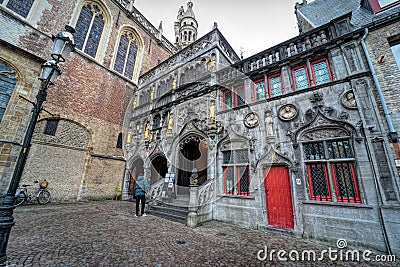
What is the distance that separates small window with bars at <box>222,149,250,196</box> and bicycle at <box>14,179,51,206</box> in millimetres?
9566

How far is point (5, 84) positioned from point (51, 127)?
276 centimetres

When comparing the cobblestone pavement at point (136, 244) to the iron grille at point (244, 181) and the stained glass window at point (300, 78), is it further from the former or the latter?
the stained glass window at point (300, 78)

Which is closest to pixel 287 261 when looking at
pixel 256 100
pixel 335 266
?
pixel 335 266

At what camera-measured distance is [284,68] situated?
6734 mm

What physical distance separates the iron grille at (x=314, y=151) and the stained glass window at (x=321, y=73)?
2286 millimetres

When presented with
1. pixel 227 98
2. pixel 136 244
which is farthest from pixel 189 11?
pixel 136 244

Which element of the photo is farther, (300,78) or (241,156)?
(241,156)

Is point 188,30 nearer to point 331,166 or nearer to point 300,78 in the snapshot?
point 300,78

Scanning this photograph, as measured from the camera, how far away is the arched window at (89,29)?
41.9 feet

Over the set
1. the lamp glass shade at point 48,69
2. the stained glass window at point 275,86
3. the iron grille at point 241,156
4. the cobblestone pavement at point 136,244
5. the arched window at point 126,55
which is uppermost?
the arched window at point 126,55

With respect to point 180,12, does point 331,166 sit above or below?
below

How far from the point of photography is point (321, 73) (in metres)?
6.06

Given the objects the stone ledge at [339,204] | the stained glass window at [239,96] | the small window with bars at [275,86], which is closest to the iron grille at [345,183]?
the stone ledge at [339,204]

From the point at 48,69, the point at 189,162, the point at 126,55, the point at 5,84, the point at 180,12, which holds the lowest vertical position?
the point at 189,162
